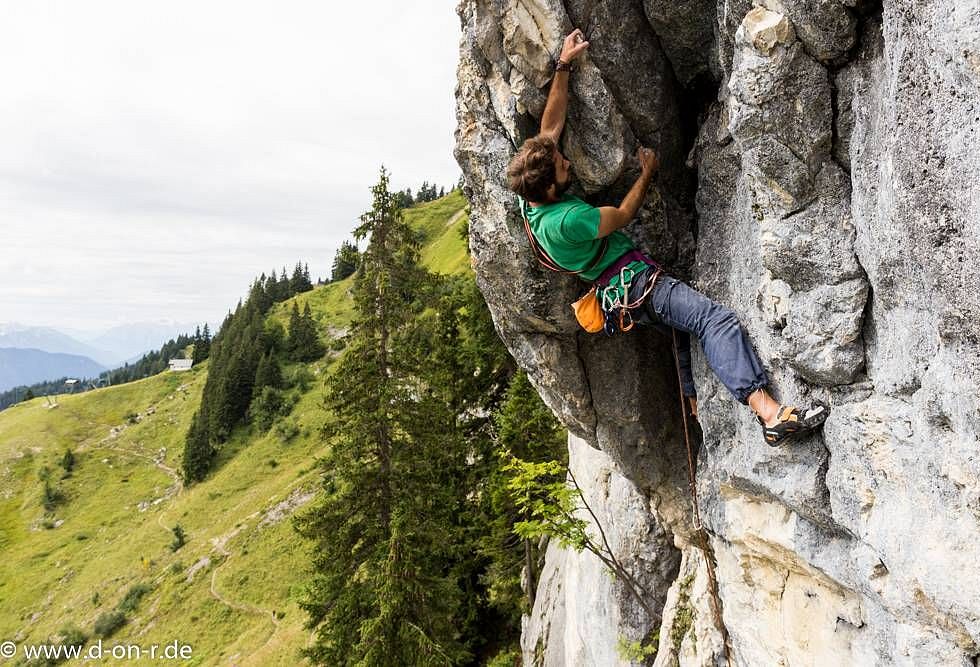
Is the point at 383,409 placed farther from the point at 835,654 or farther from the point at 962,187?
the point at 962,187

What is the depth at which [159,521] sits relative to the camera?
219ft

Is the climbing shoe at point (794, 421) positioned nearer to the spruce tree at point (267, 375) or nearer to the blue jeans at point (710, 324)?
the blue jeans at point (710, 324)

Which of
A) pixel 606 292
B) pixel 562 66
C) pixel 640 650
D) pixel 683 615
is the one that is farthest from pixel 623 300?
pixel 640 650

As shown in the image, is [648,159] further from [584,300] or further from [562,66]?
[584,300]

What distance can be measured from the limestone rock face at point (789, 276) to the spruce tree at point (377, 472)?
9.62 metres

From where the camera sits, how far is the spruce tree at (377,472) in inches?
683

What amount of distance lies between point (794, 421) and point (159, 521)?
77.6m

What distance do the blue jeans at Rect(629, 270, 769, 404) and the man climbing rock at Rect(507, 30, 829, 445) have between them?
0.04 feet

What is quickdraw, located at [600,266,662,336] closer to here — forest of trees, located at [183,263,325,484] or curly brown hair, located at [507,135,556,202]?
curly brown hair, located at [507,135,556,202]

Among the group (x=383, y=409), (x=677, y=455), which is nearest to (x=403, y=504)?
(x=383, y=409)

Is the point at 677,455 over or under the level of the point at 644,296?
under

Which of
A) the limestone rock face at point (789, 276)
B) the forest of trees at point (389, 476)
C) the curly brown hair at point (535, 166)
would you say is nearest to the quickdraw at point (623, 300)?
the limestone rock face at point (789, 276)

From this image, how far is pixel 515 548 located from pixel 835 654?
1684 centimetres

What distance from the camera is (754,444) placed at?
6547mm
